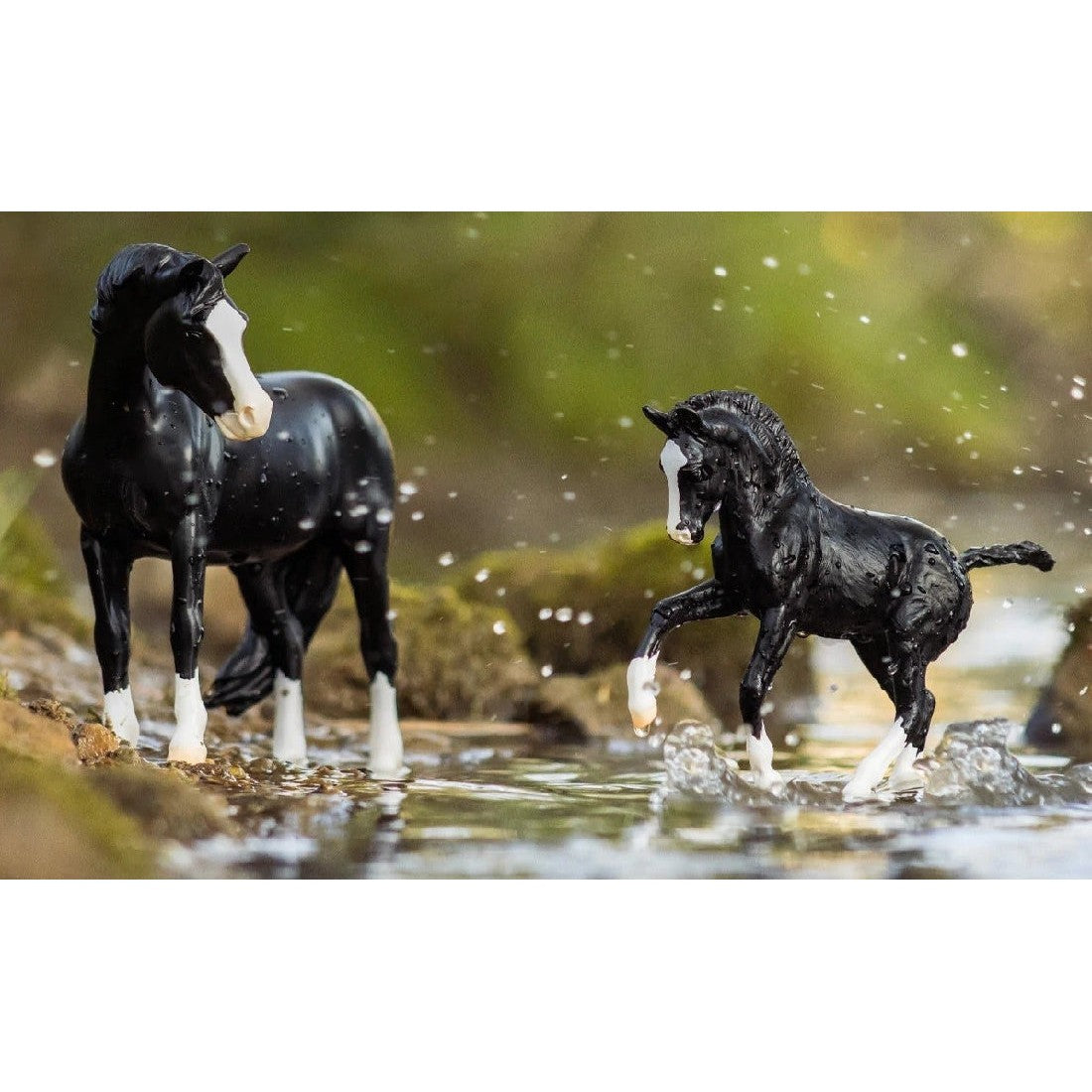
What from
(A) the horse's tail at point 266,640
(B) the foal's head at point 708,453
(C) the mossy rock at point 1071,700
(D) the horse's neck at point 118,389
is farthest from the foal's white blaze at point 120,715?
(C) the mossy rock at point 1071,700

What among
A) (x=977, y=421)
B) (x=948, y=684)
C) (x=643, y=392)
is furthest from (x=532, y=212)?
(x=948, y=684)

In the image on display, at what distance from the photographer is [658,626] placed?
316 cm

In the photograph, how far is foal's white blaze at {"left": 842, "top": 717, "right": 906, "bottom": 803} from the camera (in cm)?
328

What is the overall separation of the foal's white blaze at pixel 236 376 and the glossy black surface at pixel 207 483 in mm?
20

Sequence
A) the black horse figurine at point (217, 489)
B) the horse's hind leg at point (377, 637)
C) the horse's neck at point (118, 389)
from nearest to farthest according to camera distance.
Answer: the black horse figurine at point (217, 489), the horse's neck at point (118, 389), the horse's hind leg at point (377, 637)

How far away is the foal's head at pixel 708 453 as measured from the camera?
10.0ft

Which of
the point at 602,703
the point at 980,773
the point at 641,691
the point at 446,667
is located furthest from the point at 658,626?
the point at 446,667

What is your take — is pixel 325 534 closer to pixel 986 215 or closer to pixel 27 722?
pixel 27 722

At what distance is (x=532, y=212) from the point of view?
385 centimetres

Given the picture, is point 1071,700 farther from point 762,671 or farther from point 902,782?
point 762,671

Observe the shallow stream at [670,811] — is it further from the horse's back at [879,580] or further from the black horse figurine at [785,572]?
the horse's back at [879,580]

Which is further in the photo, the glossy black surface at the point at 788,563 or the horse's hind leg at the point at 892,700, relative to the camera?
the horse's hind leg at the point at 892,700

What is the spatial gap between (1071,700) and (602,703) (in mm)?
1120

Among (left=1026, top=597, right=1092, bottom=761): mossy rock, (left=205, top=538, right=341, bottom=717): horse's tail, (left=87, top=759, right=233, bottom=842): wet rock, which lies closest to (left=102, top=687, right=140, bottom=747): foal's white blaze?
(left=87, top=759, right=233, bottom=842): wet rock
